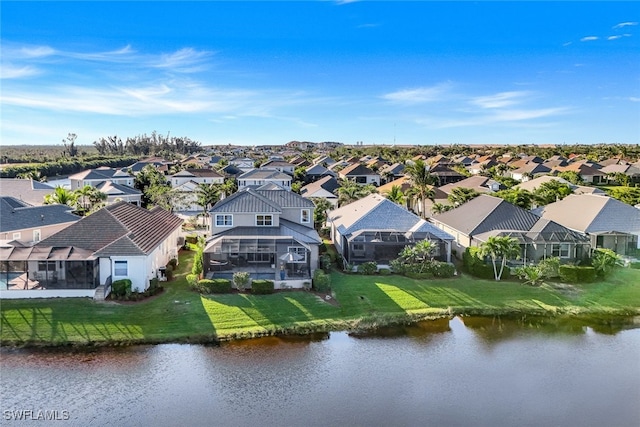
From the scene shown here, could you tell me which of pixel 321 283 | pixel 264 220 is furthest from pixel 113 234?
pixel 321 283

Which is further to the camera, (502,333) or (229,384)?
(502,333)

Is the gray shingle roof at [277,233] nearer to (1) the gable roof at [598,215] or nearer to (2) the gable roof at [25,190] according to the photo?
(1) the gable roof at [598,215]

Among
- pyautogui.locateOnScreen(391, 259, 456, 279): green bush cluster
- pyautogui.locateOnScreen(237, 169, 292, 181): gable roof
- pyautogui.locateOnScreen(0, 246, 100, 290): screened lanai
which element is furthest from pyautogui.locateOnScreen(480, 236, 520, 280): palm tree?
pyautogui.locateOnScreen(237, 169, 292, 181): gable roof

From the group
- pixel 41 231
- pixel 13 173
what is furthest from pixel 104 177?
pixel 41 231

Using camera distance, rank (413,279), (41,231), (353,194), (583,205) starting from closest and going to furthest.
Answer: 1. (413,279)
2. (41,231)
3. (583,205)
4. (353,194)

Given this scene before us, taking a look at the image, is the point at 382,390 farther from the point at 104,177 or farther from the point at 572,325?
the point at 104,177

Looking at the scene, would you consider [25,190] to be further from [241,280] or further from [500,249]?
[500,249]

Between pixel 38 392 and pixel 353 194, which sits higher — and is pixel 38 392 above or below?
below

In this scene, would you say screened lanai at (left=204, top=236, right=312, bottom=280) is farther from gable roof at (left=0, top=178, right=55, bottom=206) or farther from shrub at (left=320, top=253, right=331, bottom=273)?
gable roof at (left=0, top=178, right=55, bottom=206)
